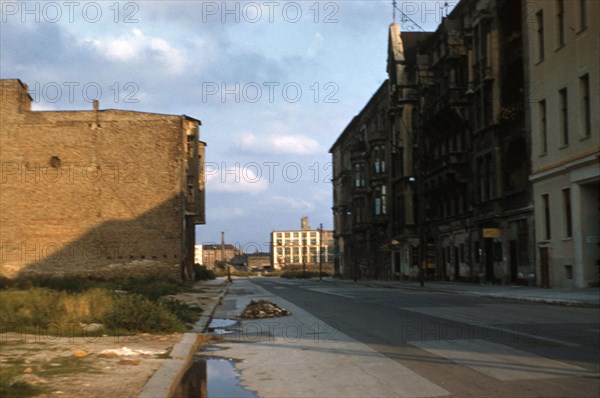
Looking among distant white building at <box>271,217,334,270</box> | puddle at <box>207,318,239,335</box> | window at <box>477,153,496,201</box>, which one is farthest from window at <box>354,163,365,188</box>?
puddle at <box>207,318,239,335</box>

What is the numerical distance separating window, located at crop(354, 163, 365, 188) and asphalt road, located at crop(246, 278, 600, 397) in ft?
197

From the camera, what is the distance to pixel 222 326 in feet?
53.6

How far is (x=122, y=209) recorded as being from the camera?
4578 centimetres

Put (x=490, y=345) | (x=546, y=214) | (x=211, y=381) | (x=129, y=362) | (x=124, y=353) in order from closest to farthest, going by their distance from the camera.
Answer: (x=211, y=381), (x=129, y=362), (x=124, y=353), (x=490, y=345), (x=546, y=214)

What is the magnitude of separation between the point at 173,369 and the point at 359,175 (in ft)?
237

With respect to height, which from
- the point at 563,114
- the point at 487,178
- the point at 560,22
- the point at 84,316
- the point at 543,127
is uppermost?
the point at 560,22

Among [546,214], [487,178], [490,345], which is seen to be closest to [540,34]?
[546,214]

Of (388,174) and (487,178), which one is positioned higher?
(388,174)

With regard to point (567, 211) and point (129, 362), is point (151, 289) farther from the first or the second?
point (129, 362)

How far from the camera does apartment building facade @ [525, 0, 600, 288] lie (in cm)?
2838

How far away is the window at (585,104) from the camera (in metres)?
28.7

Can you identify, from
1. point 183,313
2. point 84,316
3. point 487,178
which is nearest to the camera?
point 84,316

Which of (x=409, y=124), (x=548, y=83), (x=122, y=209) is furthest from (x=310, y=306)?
(x=409, y=124)

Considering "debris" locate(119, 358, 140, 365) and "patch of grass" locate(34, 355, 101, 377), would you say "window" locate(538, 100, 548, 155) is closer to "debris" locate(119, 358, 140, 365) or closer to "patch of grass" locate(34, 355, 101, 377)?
"debris" locate(119, 358, 140, 365)
